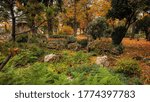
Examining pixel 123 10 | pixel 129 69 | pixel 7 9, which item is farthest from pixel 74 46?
pixel 7 9

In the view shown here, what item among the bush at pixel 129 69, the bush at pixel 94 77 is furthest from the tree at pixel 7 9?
the bush at pixel 129 69

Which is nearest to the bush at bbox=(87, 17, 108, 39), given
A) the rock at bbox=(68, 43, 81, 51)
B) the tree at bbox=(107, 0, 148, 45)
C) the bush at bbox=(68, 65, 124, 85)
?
the tree at bbox=(107, 0, 148, 45)

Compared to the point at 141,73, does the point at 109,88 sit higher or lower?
higher

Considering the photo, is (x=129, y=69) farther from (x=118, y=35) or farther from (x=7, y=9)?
(x=118, y=35)

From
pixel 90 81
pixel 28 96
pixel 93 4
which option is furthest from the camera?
pixel 93 4

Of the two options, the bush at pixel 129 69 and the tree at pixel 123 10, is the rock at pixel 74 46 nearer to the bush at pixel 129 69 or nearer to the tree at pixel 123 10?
the tree at pixel 123 10

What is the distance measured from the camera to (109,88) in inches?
225

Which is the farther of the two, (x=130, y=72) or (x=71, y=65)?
(x=71, y=65)

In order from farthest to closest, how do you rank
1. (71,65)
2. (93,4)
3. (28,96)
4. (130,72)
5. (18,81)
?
(93,4), (71,65), (130,72), (18,81), (28,96)

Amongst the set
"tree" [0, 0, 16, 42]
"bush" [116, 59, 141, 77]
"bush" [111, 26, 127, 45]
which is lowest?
"bush" [116, 59, 141, 77]

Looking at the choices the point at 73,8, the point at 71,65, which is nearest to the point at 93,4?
the point at 73,8

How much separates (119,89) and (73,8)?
30975 mm

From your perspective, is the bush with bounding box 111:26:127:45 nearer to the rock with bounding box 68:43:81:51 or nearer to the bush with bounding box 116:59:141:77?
the rock with bounding box 68:43:81:51

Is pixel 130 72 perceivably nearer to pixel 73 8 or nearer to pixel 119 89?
pixel 119 89
